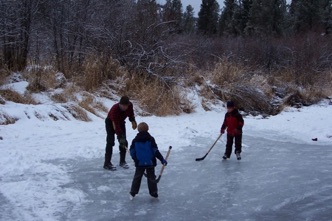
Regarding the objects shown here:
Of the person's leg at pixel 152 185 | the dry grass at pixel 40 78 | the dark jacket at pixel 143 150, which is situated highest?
the dry grass at pixel 40 78

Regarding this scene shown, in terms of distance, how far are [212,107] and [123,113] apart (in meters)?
8.36

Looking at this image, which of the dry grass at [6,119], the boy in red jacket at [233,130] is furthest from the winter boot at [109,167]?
the dry grass at [6,119]

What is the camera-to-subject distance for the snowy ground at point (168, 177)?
562cm

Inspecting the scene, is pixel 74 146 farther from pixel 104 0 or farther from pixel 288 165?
pixel 104 0

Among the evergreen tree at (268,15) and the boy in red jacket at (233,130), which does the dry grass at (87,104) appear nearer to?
the boy in red jacket at (233,130)

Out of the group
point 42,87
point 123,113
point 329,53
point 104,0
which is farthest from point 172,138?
point 329,53

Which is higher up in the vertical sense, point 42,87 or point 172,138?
point 42,87

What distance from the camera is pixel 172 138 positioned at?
33.7 ft

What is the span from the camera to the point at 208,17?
145 ft

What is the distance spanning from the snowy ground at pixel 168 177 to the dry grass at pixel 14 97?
0.66 meters

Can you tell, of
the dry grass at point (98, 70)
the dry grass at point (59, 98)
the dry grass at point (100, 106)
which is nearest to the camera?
the dry grass at point (59, 98)

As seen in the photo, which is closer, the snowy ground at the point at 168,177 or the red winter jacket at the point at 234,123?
the snowy ground at the point at 168,177

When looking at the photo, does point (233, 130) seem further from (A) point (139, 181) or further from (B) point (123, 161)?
(A) point (139, 181)

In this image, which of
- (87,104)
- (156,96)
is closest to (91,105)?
(87,104)
